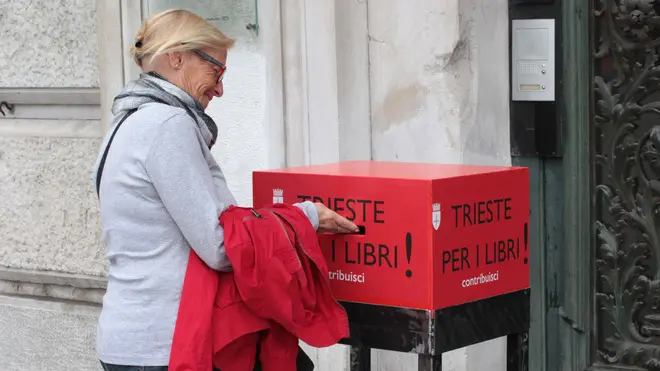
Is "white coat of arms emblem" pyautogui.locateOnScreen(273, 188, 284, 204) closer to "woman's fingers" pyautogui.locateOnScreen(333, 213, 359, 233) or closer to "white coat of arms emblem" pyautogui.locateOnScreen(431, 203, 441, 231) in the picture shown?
"woman's fingers" pyautogui.locateOnScreen(333, 213, 359, 233)

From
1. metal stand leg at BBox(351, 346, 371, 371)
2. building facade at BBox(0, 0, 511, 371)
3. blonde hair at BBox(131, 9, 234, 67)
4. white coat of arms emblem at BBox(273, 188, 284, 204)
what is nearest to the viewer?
blonde hair at BBox(131, 9, 234, 67)

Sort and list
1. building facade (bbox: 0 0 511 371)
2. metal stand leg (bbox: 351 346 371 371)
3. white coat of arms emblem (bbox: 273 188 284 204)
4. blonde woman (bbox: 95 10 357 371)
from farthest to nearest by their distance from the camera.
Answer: building facade (bbox: 0 0 511 371)
metal stand leg (bbox: 351 346 371 371)
white coat of arms emblem (bbox: 273 188 284 204)
blonde woman (bbox: 95 10 357 371)

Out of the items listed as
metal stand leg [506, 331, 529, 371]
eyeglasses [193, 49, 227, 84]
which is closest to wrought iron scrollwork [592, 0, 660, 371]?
metal stand leg [506, 331, 529, 371]

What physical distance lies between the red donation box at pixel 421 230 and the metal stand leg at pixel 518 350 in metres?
0.15

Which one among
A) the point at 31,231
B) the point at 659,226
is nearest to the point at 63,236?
the point at 31,231

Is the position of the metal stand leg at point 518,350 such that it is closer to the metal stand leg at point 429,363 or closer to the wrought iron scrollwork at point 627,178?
the metal stand leg at point 429,363

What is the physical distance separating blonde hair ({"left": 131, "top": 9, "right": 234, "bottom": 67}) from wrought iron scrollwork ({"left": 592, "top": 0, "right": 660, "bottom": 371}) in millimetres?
1685

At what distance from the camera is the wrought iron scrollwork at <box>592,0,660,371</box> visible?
426 centimetres

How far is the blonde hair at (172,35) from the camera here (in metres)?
3.14

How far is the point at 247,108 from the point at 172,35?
1.68 metres

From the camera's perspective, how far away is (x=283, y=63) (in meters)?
4.72

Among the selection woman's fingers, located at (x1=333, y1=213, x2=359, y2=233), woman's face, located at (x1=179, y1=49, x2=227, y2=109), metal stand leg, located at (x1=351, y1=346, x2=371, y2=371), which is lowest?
metal stand leg, located at (x1=351, y1=346, x2=371, y2=371)

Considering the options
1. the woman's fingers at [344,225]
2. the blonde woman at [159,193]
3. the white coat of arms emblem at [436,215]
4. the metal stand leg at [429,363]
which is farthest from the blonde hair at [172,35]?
the metal stand leg at [429,363]

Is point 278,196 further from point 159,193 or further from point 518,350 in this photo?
point 518,350
